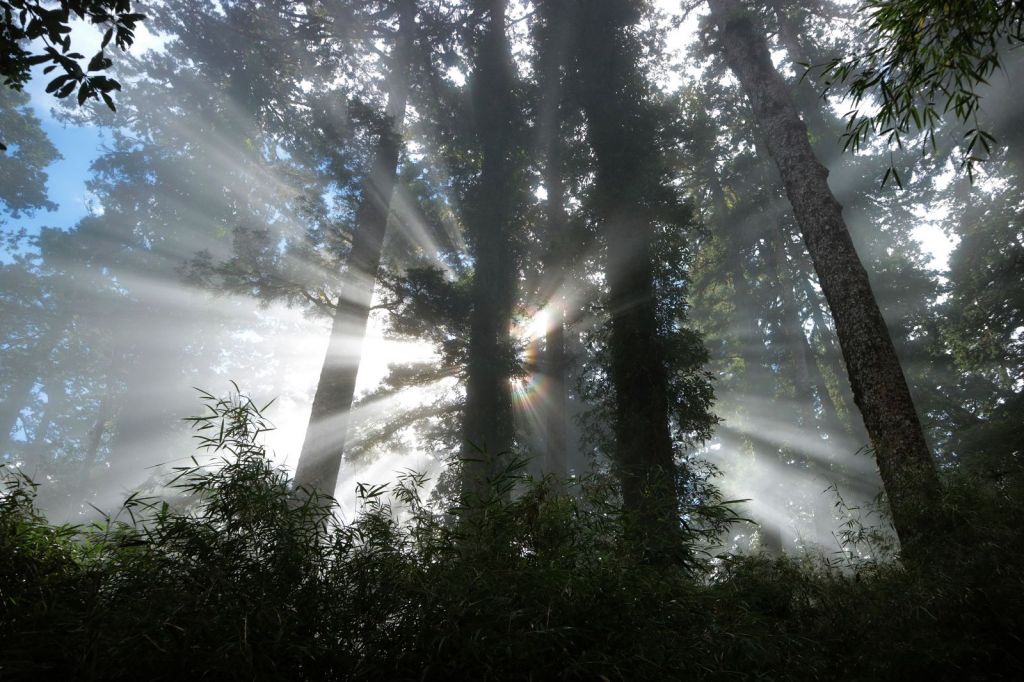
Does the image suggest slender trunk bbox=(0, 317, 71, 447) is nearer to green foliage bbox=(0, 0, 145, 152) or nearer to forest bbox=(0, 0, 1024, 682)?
forest bbox=(0, 0, 1024, 682)

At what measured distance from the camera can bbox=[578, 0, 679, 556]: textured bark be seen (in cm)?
804

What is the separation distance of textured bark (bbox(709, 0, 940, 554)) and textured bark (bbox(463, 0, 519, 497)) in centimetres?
625

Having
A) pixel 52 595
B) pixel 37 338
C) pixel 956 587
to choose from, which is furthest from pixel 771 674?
pixel 37 338

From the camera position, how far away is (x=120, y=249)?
24.7 metres

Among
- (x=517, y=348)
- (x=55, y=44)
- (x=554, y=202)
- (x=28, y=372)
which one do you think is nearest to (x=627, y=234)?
(x=517, y=348)

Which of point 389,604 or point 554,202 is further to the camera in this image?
point 554,202

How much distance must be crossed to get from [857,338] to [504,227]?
352 inches

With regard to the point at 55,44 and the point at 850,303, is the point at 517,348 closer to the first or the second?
the point at 850,303

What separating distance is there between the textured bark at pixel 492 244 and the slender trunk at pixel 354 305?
93.4 inches

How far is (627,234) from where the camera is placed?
985cm

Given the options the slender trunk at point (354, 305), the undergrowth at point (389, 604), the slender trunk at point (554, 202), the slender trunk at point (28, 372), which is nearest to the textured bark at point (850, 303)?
the undergrowth at point (389, 604)

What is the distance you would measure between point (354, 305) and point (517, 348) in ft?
13.0

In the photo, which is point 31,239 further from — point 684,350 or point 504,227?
point 684,350

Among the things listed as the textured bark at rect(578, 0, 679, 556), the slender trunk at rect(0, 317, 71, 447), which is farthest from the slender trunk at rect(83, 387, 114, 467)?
the textured bark at rect(578, 0, 679, 556)
